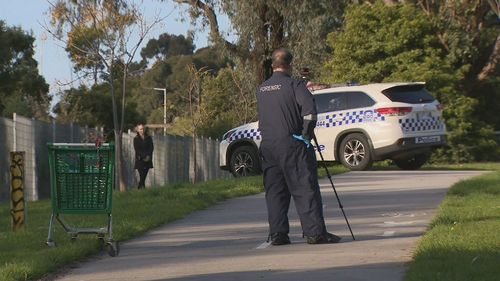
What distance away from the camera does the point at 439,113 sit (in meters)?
21.3

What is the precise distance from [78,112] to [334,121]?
84.6 feet

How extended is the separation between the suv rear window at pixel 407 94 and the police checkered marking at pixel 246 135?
2.78 meters

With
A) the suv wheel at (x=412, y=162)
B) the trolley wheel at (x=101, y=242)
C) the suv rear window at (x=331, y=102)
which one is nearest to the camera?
the trolley wheel at (x=101, y=242)

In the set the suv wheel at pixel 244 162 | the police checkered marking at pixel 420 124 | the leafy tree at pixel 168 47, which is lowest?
the suv wheel at pixel 244 162

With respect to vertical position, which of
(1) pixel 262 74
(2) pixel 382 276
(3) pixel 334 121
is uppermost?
(1) pixel 262 74

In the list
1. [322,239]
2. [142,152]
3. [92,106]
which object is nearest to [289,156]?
[322,239]

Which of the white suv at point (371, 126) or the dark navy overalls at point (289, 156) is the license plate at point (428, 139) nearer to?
the white suv at point (371, 126)

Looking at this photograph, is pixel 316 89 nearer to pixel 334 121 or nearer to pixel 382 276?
pixel 334 121

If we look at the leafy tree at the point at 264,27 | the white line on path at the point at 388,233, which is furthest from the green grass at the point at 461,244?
the leafy tree at the point at 264,27

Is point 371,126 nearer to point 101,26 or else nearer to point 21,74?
point 101,26

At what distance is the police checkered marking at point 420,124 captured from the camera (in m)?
20.5

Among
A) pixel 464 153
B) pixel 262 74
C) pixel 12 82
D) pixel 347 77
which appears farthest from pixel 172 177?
pixel 12 82

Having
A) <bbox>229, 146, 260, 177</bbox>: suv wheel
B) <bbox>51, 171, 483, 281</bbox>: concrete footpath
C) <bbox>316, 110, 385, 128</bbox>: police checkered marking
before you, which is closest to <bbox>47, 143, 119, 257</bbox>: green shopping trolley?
<bbox>51, 171, 483, 281</bbox>: concrete footpath

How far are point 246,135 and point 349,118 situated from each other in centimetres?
225
